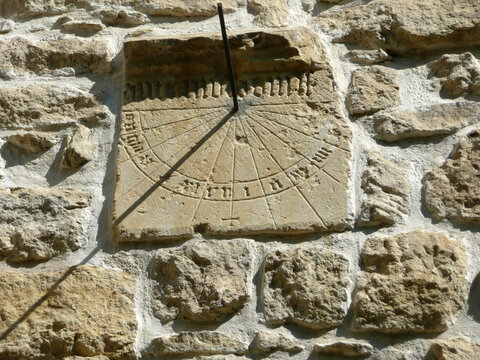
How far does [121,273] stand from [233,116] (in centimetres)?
61

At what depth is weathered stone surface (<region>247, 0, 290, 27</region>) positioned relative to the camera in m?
2.89

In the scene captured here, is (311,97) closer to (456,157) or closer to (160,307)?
(456,157)

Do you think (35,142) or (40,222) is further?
(35,142)

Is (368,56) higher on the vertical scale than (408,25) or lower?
lower

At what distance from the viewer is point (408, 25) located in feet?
9.26

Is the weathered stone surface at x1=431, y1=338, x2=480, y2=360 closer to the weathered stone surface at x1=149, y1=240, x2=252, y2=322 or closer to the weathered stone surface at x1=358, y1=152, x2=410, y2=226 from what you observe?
the weathered stone surface at x1=358, y1=152, x2=410, y2=226

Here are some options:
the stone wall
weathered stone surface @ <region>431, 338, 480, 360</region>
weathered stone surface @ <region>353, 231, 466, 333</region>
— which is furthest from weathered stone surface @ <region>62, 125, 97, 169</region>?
weathered stone surface @ <region>431, 338, 480, 360</region>

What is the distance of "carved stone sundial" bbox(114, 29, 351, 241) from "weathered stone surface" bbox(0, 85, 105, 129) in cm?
14

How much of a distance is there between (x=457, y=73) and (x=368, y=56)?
0.29 metres

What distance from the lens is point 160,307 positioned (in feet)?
7.80

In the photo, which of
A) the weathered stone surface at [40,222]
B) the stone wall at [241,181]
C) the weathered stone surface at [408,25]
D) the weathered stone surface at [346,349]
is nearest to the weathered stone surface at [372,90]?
the stone wall at [241,181]

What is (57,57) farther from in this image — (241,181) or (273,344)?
(273,344)

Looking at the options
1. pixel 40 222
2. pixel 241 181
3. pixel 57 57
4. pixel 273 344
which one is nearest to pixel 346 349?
pixel 273 344

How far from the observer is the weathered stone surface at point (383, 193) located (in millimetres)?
2428
